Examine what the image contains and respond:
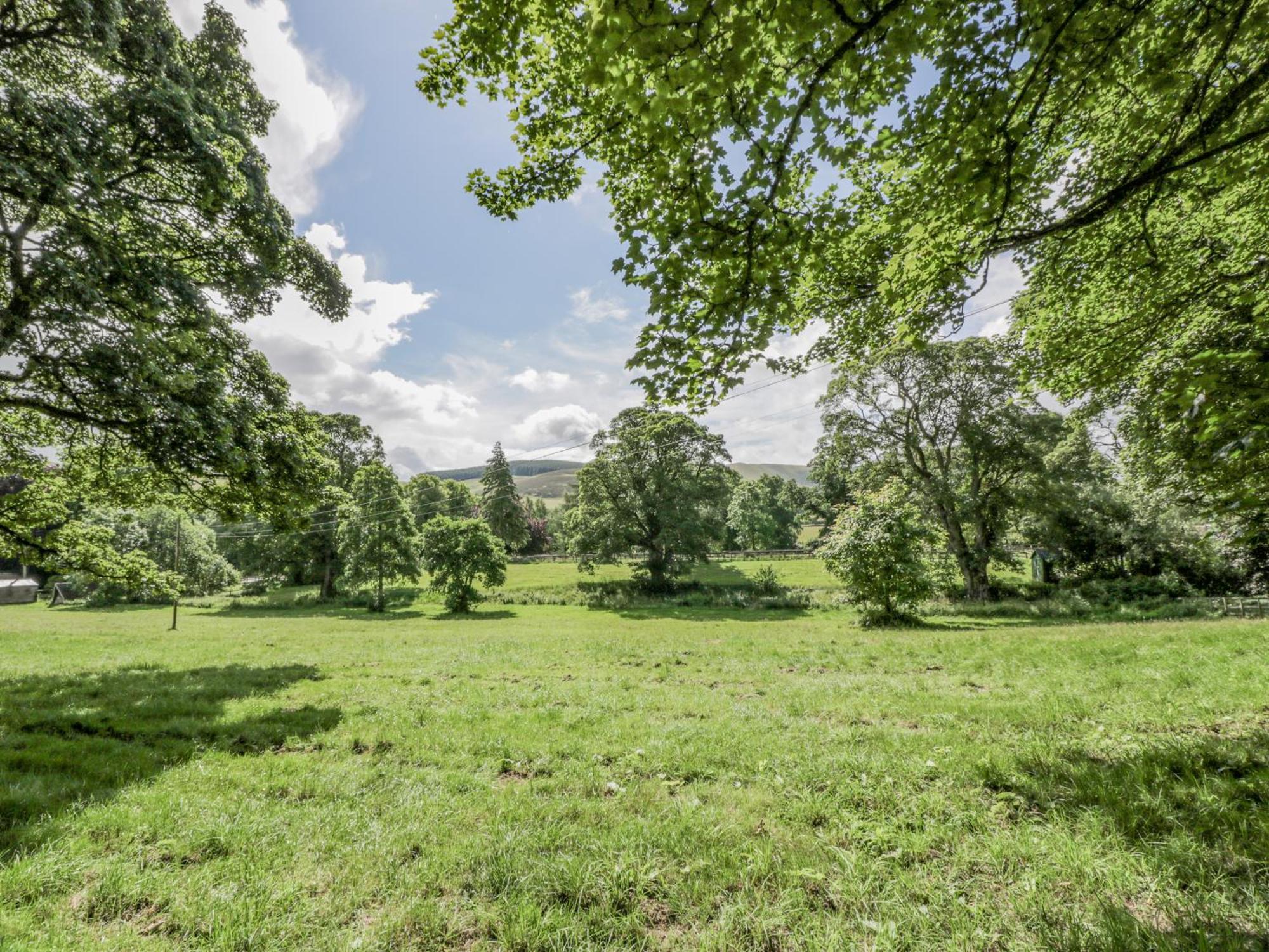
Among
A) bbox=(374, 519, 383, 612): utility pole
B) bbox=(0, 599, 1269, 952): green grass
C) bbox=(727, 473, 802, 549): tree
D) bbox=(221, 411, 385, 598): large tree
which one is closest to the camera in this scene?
bbox=(0, 599, 1269, 952): green grass

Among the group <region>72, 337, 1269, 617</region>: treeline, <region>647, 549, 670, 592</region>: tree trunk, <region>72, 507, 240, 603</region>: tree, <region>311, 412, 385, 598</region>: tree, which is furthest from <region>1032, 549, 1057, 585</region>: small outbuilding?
<region>72, 507, 240, 603</region>: tree

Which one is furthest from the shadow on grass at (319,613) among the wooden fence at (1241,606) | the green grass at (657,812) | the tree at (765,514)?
the tree at (765,514)

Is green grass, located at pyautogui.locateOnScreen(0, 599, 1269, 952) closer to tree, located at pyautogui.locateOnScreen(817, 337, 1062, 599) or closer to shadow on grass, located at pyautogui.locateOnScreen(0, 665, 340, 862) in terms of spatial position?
shadow on grass, located at pyautogui.locateOnScreen(0, 665, 340, 862)

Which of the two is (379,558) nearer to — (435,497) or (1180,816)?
(435,497)

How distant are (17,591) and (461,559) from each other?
2076 inches

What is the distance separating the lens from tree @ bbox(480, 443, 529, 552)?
6588cm

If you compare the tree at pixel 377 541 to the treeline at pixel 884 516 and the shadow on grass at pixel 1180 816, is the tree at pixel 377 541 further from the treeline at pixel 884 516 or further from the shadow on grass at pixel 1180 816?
the shadow on grass at pixel 1180 816

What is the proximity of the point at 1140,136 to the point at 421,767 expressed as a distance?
43.9 feet

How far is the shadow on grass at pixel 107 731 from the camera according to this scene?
459 cm

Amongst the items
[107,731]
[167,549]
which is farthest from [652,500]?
[167,549]

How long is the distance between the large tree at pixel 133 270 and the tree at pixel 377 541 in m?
21.8

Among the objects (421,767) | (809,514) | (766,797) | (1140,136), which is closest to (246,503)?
(421,767)

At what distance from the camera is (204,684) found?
1003 centimetres

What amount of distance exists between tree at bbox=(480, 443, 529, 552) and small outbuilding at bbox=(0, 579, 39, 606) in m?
44.7
